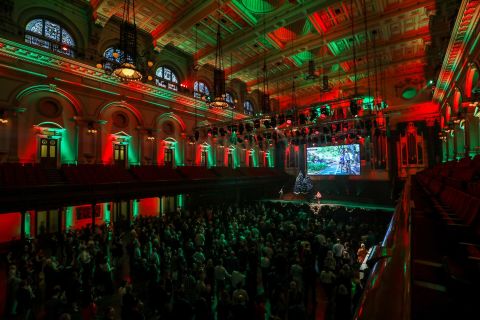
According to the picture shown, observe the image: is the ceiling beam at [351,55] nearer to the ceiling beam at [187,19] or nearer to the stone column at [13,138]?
the ceiling beam at [187,19]

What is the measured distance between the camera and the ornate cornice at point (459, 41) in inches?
291

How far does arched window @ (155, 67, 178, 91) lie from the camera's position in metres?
15.2

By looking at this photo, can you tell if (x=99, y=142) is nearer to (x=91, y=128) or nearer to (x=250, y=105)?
(x=91, y=128)

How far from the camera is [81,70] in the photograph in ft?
38.3

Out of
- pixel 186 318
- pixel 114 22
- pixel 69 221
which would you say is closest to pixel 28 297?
pixel 186 318

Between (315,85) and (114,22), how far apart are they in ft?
53.0

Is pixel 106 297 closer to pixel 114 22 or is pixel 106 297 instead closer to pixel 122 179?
pixel 122 179

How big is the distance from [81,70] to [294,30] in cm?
1128

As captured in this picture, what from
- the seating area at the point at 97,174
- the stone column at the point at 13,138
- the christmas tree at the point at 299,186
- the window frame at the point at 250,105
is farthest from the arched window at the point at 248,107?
the stone column at the point at 13,138

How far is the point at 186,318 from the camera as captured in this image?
4.27 meters

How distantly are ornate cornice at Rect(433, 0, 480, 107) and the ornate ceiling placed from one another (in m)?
2.09

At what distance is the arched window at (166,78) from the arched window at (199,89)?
1519mm

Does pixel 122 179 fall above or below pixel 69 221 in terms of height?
above

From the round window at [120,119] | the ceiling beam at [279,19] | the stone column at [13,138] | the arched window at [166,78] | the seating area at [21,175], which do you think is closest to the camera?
the seating area at [21,175]
